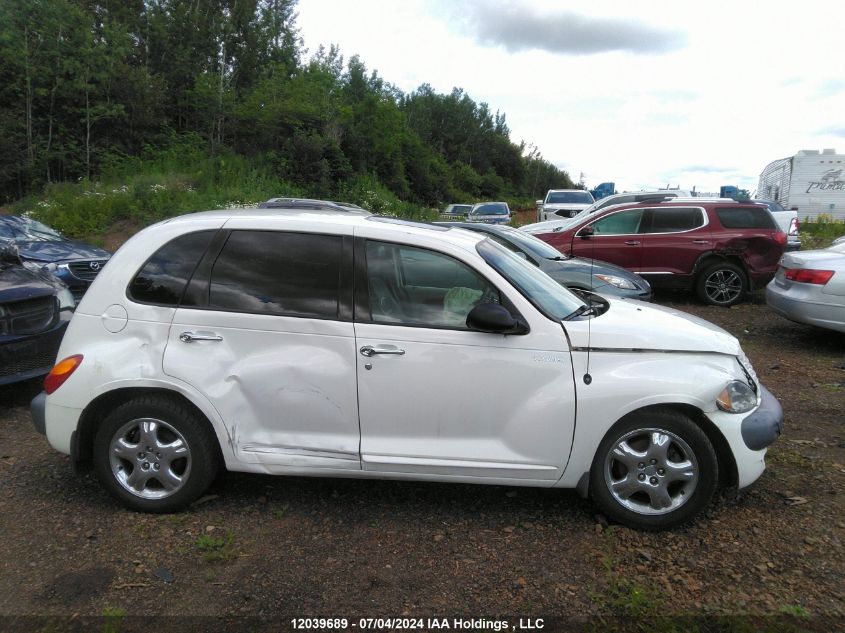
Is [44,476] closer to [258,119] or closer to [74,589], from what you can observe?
[74,589]

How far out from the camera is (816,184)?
74.4 feet

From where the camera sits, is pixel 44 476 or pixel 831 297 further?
pixel 831 297

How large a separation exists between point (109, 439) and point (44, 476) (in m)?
1.06

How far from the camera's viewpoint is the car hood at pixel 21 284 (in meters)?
5.55

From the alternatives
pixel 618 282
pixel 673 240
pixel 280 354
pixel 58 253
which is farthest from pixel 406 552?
pixel 673 240

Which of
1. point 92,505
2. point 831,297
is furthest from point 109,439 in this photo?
point 831,297

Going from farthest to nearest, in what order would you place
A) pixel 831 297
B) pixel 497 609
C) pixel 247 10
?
pixel 247 10, pixel 831 297, pixel 497 609

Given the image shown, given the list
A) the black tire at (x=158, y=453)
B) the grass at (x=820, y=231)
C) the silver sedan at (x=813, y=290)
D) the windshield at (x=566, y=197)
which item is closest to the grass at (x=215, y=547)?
the black tire at (x=158, y=453)

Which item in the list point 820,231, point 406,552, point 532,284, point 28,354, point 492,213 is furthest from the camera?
point 492,213

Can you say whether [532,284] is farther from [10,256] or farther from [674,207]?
[674,207]

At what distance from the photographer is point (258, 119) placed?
98.7 feet

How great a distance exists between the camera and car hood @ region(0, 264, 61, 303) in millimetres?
5546

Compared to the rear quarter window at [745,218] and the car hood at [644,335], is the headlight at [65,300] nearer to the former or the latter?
the car hood at [644,335]

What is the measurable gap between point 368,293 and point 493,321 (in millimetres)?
715
